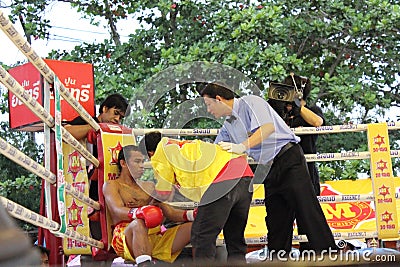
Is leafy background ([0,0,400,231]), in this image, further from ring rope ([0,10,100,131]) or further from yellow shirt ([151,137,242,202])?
ring rope ([0,10,100,131])

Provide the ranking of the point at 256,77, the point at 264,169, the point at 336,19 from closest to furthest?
the point at 264,169 → the point at 256,77 → the point at 336,19

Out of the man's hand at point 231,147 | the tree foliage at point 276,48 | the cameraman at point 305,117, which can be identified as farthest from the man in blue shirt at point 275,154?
the tree foliage at point 276,48

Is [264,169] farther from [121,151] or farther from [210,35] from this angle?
[210,35]

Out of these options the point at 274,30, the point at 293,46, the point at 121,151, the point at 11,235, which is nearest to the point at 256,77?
the point at 274,30

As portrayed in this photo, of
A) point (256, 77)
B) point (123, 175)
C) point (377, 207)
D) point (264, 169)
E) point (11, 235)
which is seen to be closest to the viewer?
point (11, 235)

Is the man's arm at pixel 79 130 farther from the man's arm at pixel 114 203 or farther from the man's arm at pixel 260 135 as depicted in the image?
the man's arm at pixel 260 135

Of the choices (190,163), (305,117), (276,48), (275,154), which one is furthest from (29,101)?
(276,48)

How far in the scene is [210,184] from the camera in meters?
3.03

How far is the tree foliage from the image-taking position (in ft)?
22.3

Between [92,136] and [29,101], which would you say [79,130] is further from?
[29,101]

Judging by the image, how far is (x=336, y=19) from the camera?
→ 7281mm

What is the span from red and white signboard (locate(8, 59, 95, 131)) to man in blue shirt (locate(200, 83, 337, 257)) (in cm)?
99

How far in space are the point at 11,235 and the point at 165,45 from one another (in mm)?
7105

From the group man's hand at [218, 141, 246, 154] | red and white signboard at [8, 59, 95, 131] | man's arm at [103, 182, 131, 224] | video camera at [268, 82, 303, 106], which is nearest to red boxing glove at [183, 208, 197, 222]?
man's arm at [103, 182, 131, 224]
